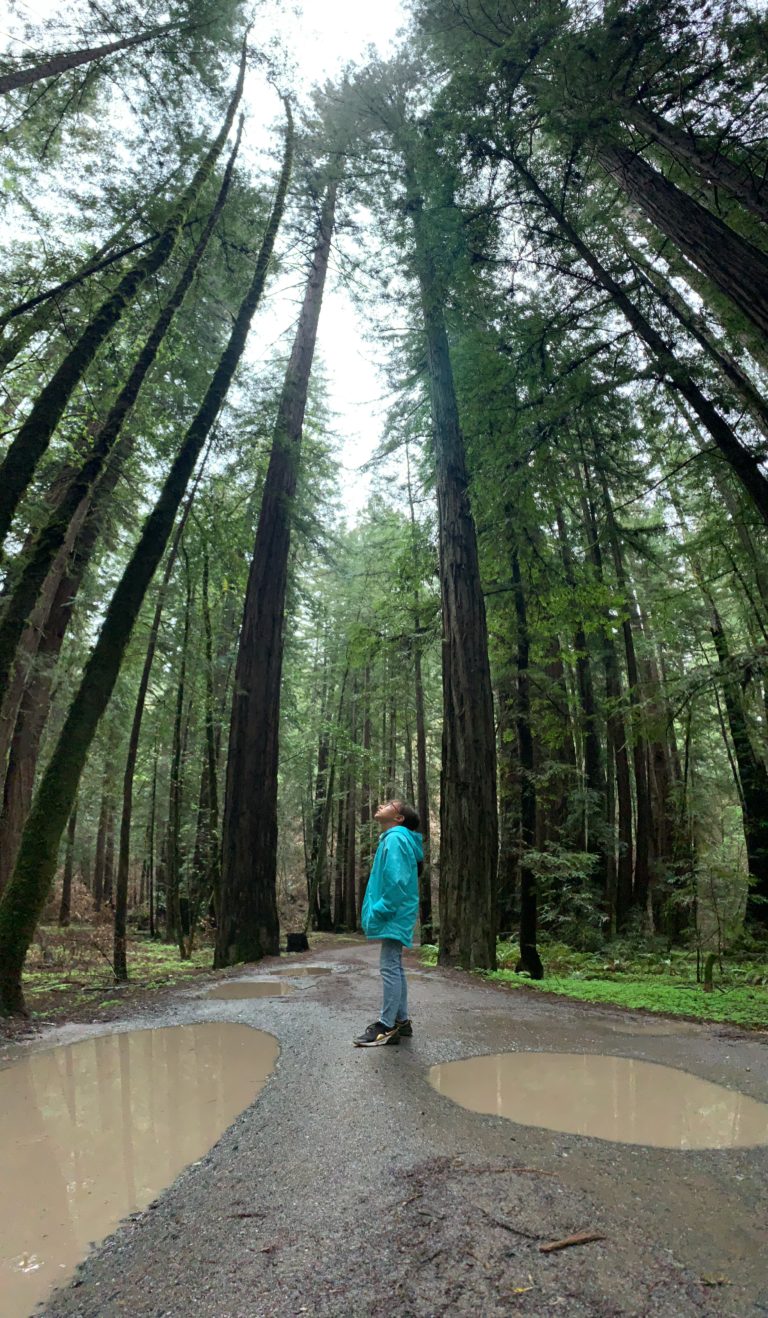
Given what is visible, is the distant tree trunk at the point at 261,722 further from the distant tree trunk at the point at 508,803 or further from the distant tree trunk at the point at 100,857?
the distant tree trunk at the point at 100,857

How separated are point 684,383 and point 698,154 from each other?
2.24 m

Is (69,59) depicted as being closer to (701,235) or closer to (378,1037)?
(701,235)

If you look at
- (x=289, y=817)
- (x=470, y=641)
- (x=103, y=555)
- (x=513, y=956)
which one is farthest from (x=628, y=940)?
(x=289, y=817)

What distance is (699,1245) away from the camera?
72.2 inches

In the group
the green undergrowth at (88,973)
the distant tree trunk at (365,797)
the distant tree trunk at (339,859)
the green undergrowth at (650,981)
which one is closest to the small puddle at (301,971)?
the green undergrowth at (88,973)

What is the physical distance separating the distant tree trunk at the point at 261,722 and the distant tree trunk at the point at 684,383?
5.80 meters

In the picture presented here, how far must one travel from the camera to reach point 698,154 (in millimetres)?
5523

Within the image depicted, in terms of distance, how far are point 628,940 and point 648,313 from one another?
1157cm

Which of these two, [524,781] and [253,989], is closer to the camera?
[253,989]

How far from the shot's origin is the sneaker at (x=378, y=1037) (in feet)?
13.1

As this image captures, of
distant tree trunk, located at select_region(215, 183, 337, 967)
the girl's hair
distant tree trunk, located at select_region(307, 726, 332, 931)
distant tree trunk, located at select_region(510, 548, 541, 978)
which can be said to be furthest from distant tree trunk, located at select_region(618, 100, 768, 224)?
distant tree trunk, located at select_region(307, 726, 332, 931)

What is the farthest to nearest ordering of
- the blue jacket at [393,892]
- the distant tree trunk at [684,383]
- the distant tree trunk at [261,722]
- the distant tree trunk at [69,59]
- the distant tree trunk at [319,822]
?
the distant tree trunk at [319,822] < the distant tree trunk at [261,722] < the distant tree trunk at [69,59] < the distant tree trunk at [684,383] < the blue jacket at [393,892]

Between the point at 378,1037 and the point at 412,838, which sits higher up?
the point at 412,838

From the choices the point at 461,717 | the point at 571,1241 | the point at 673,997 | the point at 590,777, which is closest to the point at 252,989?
the point at 461,717
